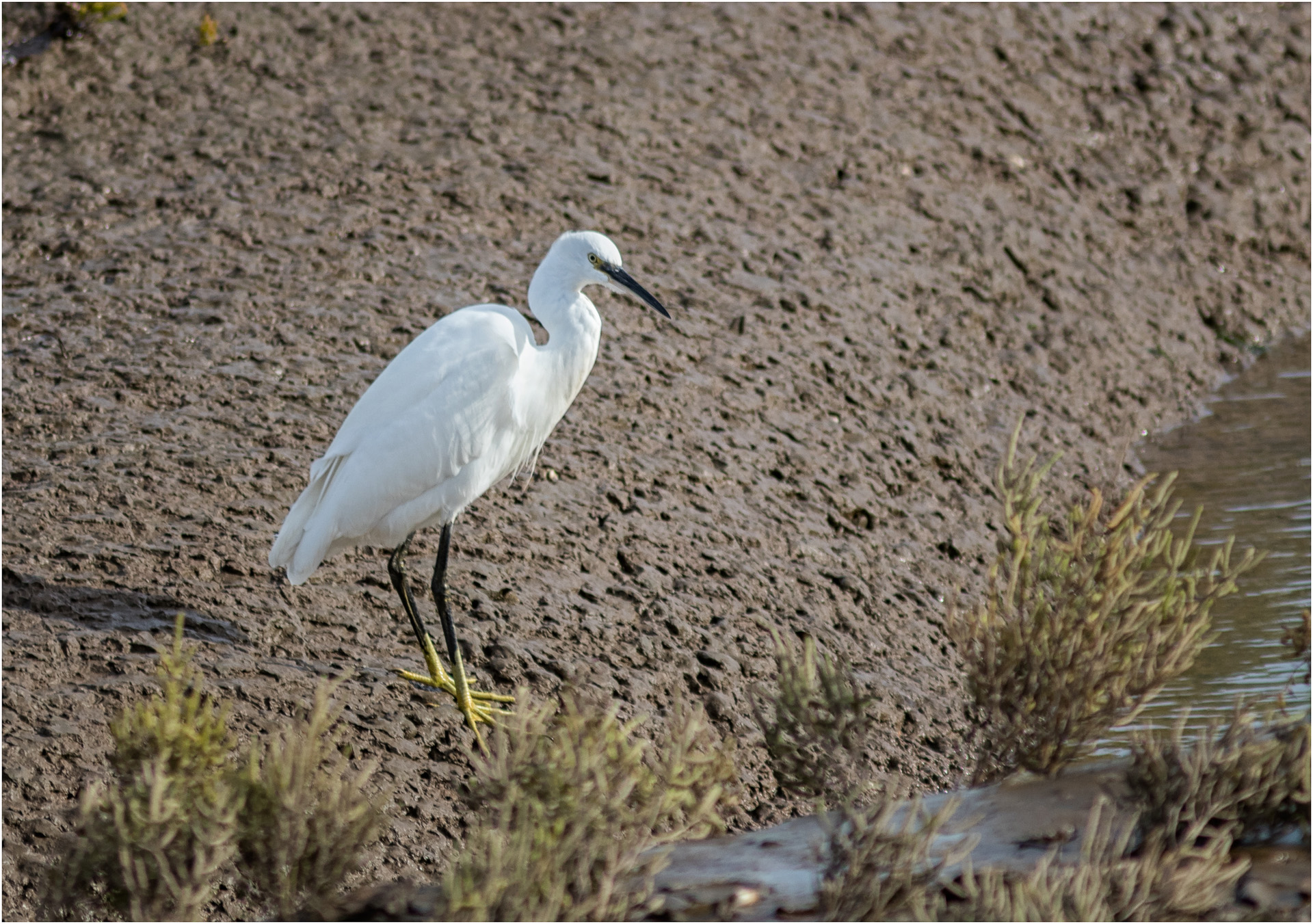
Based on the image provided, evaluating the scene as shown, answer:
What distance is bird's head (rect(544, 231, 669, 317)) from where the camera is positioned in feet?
15.6

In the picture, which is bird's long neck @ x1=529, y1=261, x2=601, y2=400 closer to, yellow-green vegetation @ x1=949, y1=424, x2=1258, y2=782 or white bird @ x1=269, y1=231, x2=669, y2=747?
white bird @ x1=269, y1=231, x2=669, y2=747

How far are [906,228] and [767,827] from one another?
5.46 m

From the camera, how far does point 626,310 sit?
7492mm

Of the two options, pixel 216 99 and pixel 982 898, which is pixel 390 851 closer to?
pixel 982 898

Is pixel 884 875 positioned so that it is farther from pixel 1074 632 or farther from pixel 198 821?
pixel 198 821


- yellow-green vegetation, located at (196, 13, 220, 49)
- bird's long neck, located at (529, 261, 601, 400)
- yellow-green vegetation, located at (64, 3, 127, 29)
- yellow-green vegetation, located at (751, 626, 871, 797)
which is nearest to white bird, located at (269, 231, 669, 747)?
bird's long neck, located at (529, 261, 601, 400)

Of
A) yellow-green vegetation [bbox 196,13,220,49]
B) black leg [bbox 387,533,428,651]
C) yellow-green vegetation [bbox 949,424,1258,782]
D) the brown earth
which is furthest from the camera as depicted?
yellow-green vegetation [bbox 196,13,220,49]

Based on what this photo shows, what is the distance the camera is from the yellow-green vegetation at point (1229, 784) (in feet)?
10.1

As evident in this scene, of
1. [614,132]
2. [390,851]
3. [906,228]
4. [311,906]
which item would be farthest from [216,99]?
[311,906]

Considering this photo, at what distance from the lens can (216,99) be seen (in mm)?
8891

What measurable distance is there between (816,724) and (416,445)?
190cm

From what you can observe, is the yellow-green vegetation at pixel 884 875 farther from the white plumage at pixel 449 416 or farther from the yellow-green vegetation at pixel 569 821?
the white plumage at pixel 449 416

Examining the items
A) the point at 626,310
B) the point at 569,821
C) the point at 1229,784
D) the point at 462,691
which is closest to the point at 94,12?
the point at 626,310

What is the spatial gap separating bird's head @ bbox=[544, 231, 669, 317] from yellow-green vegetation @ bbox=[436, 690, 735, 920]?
2.11 metres
